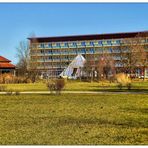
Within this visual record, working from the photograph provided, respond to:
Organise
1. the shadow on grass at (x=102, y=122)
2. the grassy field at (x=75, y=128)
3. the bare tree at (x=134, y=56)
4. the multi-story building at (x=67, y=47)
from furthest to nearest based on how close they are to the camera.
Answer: the multi-story building at (x=67, y=47), the bare tree at (x=134, y=56), the shadow on grass at (x=102, y=122), the grassy field at (x=75, y=128)

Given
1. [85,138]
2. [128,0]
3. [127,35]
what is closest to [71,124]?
[85,138]

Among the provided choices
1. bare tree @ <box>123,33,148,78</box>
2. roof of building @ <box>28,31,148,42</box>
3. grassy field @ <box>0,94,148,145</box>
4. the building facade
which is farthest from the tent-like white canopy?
grassy field @ <box>0,94,148,145</box>

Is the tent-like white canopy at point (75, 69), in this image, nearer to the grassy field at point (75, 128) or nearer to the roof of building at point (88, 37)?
the roof of building at point (88, 37)

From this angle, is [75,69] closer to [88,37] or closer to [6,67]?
[6,67]

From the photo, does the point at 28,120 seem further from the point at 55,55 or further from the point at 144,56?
the point at 55,55

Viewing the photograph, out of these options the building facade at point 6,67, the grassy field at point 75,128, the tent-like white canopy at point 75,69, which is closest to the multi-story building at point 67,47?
the building facade at point 6,67

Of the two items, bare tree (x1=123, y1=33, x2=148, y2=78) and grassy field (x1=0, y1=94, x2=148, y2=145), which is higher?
bare tree (x1=123, y1=33, x2=148, y2=78)

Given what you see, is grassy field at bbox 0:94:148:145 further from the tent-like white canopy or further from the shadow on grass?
the tent-like white canopy

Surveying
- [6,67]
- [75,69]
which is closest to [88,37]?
[75,69]

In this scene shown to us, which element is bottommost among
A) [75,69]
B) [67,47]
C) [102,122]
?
[102,122]

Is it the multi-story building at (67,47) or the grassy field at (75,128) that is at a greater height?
the multi-story building at (67,47)

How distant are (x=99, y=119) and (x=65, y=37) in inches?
4139

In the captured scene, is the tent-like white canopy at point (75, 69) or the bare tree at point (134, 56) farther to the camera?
the tent-like white canopy at point (75, 69)

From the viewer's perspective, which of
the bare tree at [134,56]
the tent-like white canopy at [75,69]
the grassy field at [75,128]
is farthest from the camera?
the tent-like white canopy at [75,69]
